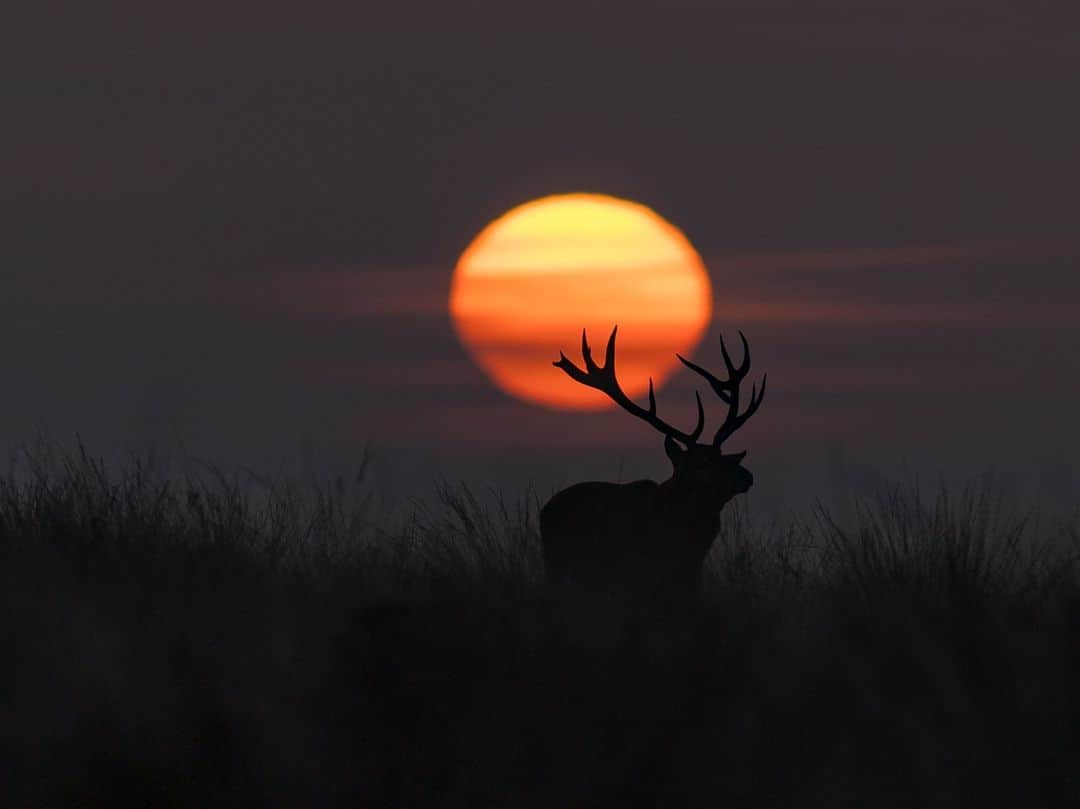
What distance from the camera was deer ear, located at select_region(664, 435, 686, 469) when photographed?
9.52m

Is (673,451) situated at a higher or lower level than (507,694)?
higher

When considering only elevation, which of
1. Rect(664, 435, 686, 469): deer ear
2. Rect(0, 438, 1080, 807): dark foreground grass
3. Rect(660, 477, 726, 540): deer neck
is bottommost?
Rect(0, 438, 1080, 807): dark foreground grass

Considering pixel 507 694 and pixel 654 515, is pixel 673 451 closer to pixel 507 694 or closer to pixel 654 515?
pixel 654 515

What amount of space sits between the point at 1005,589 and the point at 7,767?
416 centimetres

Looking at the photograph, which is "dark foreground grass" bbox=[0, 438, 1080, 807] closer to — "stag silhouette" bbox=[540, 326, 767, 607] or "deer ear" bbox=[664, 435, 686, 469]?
"stag silhouette" bbox=[540, 326, 767, 607]

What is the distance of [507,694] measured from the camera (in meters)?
6.03

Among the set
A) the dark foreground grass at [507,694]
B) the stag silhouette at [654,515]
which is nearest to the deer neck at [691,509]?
the stag silhouette at [654,515]

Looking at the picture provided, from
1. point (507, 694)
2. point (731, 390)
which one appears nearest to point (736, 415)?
point (731, 390)

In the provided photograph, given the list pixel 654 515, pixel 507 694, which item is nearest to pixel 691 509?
pixel 654 515

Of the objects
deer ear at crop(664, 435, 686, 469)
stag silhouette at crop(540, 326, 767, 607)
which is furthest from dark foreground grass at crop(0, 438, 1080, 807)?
deer ear at crop(664, 435, 686, 469)

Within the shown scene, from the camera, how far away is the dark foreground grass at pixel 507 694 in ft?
18.2

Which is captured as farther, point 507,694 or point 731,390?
point 731,390

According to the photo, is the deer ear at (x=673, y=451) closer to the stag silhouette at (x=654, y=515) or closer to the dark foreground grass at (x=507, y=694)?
the stag silhouette at (x=654, y=515)

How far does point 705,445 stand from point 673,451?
0.17 metres
